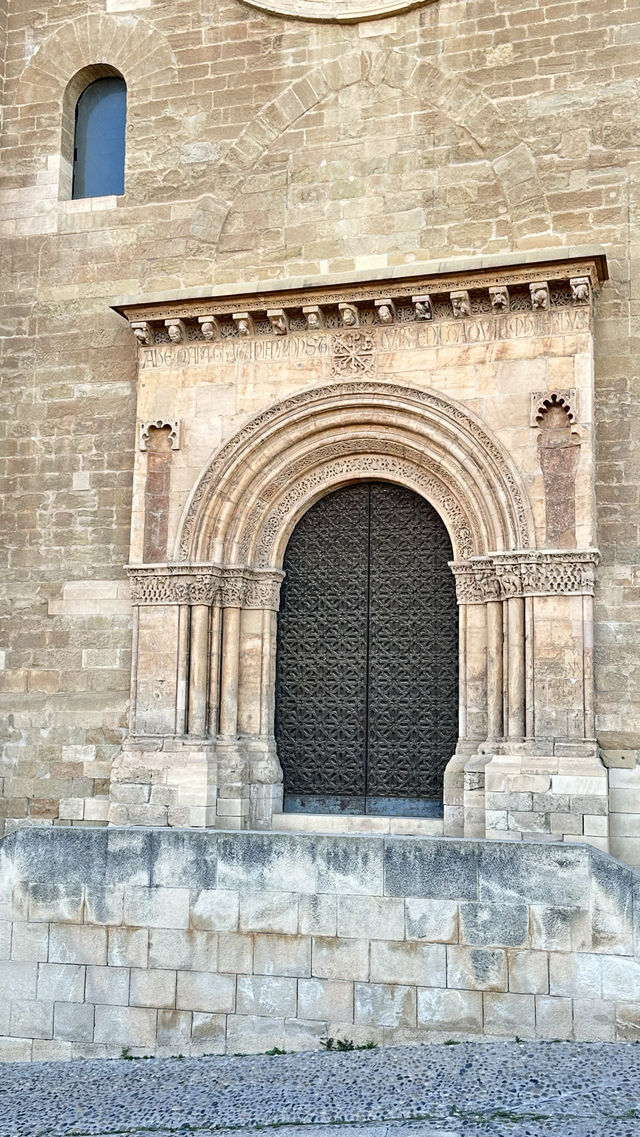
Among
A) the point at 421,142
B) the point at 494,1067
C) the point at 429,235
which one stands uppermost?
the point at 421,142

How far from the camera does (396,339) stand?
34.8 feet

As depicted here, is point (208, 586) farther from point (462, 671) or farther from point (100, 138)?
point (100, 138)

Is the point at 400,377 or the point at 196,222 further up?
the point at 196,222

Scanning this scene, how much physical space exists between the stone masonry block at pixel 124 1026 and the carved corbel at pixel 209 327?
19.8 feet

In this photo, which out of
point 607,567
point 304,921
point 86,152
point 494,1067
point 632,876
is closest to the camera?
point 494,1067

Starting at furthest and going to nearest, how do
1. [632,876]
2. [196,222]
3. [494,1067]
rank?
[196,222], [632,876], [494,1067]

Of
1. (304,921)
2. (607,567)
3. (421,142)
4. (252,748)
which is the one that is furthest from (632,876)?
(421,142)

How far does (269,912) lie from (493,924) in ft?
5.28

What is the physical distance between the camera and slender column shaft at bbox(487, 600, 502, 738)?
9.95m

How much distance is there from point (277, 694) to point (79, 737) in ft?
6.54

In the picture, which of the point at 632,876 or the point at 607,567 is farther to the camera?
the point at 607,567

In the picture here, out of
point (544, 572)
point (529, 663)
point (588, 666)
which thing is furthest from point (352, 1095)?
point (544, 572)

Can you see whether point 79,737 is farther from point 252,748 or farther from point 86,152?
point 86,152

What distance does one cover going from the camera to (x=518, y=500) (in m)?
9.95
